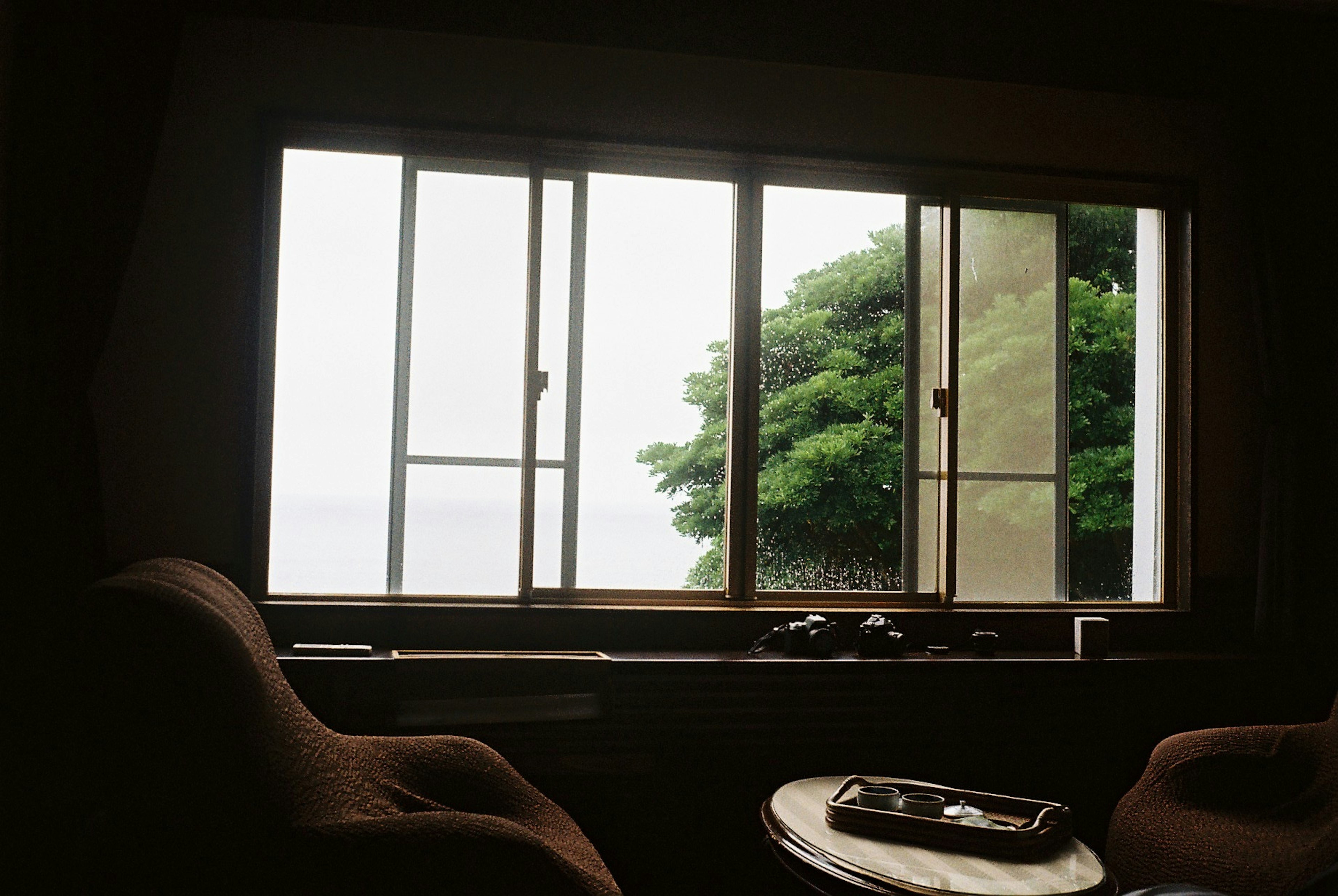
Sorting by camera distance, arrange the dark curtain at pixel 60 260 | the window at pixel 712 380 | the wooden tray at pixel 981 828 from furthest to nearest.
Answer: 1. the window at pixel 712 380
2. the dark curtain at pixel 60 260
3. the wooden tray at pixel 981 828

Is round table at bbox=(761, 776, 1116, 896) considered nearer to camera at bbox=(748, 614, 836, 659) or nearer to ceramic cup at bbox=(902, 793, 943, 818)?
ceramic cup at bbox=(902, 793, 943, 818)

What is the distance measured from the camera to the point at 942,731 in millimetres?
2982

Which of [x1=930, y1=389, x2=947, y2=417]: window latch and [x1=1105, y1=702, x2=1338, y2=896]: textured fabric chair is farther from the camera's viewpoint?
[x1=930, y1=389, x2=947, y2=417]: window latch

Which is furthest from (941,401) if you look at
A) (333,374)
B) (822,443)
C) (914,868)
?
(333,374)

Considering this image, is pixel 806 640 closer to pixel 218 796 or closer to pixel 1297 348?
pixel 218 796

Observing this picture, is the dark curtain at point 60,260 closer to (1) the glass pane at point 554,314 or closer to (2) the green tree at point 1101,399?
(1) the glass pane at point 554,314

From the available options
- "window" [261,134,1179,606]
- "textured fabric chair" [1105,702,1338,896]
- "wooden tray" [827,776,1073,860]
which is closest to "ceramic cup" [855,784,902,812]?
"wooden tray" [827,776,1073,860]

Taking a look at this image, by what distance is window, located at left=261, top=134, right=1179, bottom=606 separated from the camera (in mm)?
3057

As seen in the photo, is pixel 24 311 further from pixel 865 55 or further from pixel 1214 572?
pixel 1214 572

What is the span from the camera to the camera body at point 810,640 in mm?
2941

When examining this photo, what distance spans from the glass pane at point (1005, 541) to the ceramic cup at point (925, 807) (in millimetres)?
1322

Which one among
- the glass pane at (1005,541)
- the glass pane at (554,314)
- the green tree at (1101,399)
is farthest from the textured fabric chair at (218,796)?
the green tree at (1101,399)

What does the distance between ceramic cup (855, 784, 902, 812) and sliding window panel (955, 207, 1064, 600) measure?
4.30 feet

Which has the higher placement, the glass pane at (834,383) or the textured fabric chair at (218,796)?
the glass pane at (834,383)
